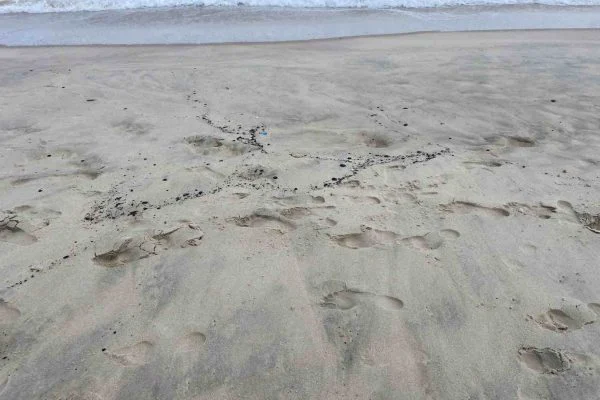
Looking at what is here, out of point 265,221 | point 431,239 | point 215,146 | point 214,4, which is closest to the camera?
point 431,239

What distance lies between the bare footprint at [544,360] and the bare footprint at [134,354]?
1.83 m

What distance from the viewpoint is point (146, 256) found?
283cm

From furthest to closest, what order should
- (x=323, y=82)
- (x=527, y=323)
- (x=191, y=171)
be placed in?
(x=323, y=82), (x=191, y=171), (x=527, y=323)

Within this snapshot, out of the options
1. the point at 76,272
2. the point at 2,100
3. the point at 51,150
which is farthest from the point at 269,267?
the point at 2,100

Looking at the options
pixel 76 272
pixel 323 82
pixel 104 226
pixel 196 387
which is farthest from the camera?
pixel 323 82

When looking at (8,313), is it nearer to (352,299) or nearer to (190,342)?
(190,342)

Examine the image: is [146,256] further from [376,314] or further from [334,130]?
[334,130]

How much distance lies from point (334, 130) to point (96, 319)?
2.98m

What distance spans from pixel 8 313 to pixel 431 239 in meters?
2.51

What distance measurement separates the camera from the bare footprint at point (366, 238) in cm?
292

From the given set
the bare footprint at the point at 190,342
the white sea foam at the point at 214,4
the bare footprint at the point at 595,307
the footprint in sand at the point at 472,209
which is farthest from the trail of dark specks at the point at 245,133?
the white sea foam at the point at 214,4

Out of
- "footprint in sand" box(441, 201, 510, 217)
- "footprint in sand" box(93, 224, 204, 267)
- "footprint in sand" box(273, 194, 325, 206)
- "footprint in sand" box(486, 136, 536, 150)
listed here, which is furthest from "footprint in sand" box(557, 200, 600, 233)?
"footprint in sand" box(93, 224, 204, 267)

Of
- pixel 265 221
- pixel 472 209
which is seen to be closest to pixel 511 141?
pixel 472 209

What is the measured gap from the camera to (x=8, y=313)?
8.01 ft
